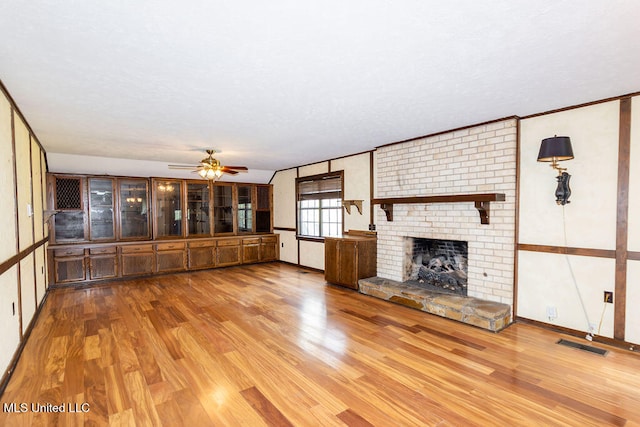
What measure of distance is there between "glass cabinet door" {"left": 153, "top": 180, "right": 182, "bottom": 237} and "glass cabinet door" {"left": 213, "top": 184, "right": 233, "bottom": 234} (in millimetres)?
857

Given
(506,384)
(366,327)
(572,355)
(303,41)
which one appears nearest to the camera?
(303,41)

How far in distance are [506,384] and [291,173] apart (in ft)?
21.1

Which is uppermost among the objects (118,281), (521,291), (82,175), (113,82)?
(113,82)

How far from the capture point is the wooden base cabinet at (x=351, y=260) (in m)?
5.46

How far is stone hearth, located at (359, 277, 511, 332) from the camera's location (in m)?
3.74

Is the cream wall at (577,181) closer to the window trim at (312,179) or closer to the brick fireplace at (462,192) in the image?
the brick fireplace at (462,192)

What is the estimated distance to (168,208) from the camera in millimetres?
7328

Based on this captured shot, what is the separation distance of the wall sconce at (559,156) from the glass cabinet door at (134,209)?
24.1ft

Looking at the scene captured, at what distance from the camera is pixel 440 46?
7.14ft

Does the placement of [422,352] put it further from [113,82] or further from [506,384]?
[113,82]

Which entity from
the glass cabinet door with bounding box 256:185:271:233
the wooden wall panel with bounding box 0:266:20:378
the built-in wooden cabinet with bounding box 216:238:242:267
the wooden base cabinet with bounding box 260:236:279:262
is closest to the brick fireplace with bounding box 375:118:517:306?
the wooden base cabinet with bounding box 260:236:279:262

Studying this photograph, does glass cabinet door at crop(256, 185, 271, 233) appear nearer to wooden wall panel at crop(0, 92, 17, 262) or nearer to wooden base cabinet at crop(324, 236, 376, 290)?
wooden base cabinet at crop(324, 236, 376, 290)

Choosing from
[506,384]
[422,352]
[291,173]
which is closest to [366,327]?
[422,352]

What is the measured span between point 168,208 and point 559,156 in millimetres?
7335
